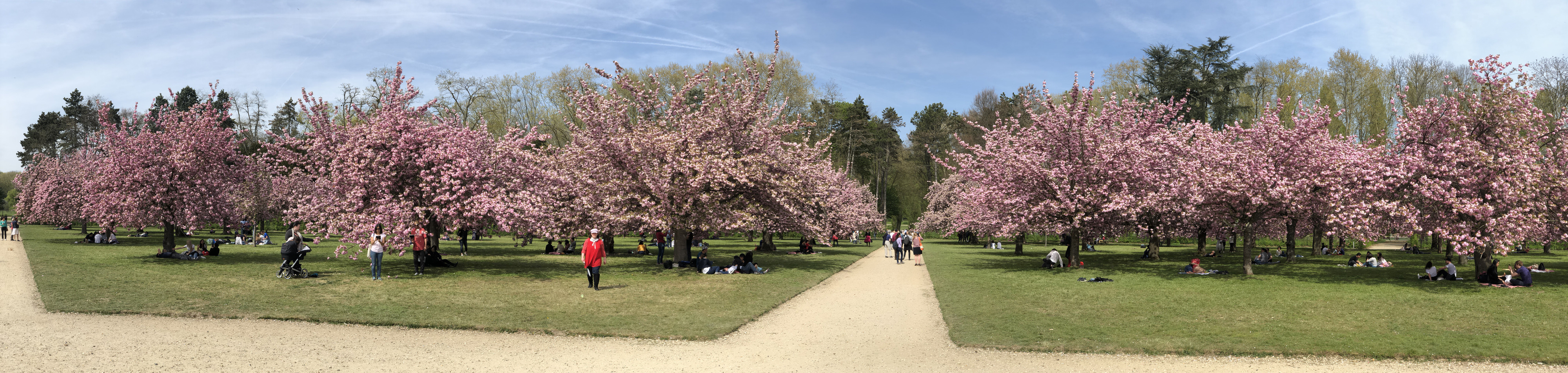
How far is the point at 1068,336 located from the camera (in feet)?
38.4

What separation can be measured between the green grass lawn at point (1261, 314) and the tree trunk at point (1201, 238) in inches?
266

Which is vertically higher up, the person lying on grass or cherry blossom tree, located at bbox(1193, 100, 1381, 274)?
cherry blossom tree, located at bbox(1193, 100, 1381, 274)

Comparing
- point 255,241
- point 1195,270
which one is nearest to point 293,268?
point 255,241

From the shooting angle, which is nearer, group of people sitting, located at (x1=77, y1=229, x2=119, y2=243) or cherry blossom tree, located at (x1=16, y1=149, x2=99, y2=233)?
group of people sitting, located at (x1=77, y1=229, x2=119, y2=243)

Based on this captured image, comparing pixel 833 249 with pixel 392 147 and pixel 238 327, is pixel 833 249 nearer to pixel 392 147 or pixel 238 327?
pixel 392 147

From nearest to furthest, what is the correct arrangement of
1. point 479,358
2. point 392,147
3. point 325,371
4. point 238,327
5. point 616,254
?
1. point 325,371
2. point 479,358
3. point 238,327
4. point 392,147
5. point 616,254

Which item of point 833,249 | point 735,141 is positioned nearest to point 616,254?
point 735,141

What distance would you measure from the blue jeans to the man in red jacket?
18.8 ft

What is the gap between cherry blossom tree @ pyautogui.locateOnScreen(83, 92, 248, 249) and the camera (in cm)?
2491

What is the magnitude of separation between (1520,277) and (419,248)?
27.8 meters

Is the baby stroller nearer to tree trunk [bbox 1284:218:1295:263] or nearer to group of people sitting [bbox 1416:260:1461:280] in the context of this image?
group of people sitting [bbox 1416:260:1461:280]

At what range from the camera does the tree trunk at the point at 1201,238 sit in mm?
30812

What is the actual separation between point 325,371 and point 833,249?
35.9 m

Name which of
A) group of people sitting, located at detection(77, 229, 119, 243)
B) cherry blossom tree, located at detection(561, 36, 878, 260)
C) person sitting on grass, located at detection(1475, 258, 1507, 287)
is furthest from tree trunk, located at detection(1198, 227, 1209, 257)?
group of people sitting, located at detection(77, 229, 119, 243)
